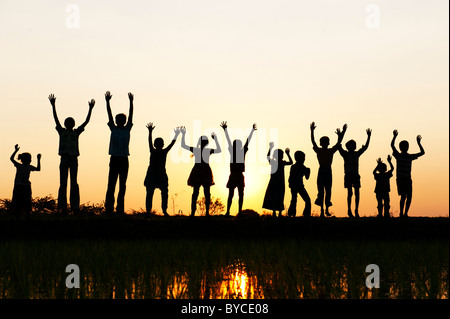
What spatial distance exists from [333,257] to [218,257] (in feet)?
5.84

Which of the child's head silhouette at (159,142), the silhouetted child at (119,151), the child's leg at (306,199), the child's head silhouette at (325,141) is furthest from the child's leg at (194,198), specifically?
the child's head silhouette at (325,141)

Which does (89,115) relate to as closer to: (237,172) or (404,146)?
(237,172)

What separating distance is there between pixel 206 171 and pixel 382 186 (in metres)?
4.56

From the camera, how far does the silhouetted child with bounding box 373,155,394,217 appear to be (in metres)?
15.9

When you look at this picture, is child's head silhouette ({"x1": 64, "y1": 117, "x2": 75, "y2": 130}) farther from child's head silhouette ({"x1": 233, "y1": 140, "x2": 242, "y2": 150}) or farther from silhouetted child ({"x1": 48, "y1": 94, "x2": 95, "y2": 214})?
child's head silhouette ({"x1": 233, "y1": 140, "x2": 242, "y2": 150})

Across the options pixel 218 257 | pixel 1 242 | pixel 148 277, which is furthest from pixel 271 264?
pixel 1 242

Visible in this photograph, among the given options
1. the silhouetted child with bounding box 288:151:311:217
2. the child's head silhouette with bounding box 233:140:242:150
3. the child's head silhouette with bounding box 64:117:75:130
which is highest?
the child's head silhouette with bounding box 64:117:75:130

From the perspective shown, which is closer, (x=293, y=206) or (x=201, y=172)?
(x=201, y=172)

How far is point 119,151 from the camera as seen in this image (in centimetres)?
1312

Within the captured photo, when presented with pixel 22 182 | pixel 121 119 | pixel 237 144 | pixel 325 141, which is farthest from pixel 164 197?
pixel 325 141

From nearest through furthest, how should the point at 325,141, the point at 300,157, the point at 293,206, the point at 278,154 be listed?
the point at 325,141, the point at 278,154, the point at 300,157, the point at 293,206

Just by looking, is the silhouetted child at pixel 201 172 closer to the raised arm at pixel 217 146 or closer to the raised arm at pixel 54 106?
the raised arm at pixel 217 146

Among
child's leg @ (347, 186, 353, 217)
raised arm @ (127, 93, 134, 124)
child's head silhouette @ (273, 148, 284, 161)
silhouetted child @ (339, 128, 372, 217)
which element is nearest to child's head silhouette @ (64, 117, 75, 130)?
raised arm @ (127, 93, 134, 124)
